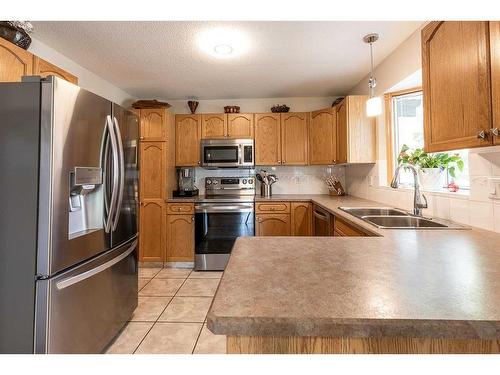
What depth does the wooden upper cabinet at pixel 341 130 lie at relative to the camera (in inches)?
112

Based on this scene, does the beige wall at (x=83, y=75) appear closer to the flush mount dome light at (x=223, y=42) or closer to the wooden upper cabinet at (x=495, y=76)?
the flush mount dome light at (x=223, y=42)

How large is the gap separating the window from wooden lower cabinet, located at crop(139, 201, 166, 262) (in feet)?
9.00

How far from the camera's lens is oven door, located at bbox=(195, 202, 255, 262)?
124 inches

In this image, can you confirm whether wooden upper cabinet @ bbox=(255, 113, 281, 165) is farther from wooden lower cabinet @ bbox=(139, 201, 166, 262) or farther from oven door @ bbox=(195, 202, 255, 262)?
wooden lower cabinet @ bbox=(139, 201, 166, 262)

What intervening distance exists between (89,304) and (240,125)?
8.82 ft

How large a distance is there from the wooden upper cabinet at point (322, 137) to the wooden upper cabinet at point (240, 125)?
2.75ft

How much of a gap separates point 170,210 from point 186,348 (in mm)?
1829

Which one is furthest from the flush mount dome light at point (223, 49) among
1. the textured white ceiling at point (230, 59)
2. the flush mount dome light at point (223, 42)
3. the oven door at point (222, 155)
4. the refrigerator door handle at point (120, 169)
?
the oven door at point (222, 155)

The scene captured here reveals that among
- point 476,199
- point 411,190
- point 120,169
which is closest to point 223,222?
point 120,169

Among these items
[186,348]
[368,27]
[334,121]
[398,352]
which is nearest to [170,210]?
[186,348]

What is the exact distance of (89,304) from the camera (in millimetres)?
1454

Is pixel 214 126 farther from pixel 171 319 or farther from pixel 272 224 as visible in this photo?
pixel 171 319

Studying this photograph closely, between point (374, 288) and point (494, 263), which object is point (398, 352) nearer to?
point (374, 288)
